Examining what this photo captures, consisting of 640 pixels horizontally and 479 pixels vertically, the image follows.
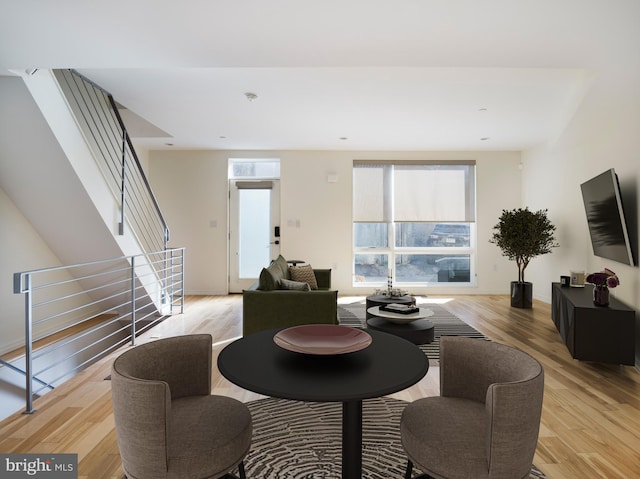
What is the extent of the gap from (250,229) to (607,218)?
208 inches

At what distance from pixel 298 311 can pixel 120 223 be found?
7.30ft

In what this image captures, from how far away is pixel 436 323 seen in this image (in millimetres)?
4734

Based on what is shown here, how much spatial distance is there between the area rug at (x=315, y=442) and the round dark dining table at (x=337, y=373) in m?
0.49

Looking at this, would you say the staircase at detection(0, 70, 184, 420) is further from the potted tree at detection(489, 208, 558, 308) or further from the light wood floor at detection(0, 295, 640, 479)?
the potted tree at detection(489, 208, 558, 308)

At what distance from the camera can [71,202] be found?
3.70m

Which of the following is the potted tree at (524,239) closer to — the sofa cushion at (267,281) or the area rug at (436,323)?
the area rug at (436,323)

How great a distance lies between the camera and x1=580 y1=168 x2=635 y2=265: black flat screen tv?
3.32 metres

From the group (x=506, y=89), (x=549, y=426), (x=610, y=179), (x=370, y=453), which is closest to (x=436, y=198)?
(x=506, y=89)

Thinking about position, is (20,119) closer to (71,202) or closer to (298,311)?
(71,202)

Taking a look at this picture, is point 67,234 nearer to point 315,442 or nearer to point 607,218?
point 315,442

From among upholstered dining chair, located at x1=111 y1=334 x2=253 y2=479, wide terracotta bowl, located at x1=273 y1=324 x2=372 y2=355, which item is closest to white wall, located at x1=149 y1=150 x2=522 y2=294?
wide terracotta bowl, located at x1=273 y1=324 x2=372 y2=355

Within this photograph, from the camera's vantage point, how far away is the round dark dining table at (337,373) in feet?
3.85

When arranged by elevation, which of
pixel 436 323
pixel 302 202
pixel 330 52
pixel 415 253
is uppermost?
pixel 330 52

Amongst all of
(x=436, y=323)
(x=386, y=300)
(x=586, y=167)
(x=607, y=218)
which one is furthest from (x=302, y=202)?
(x=607, y=218)
